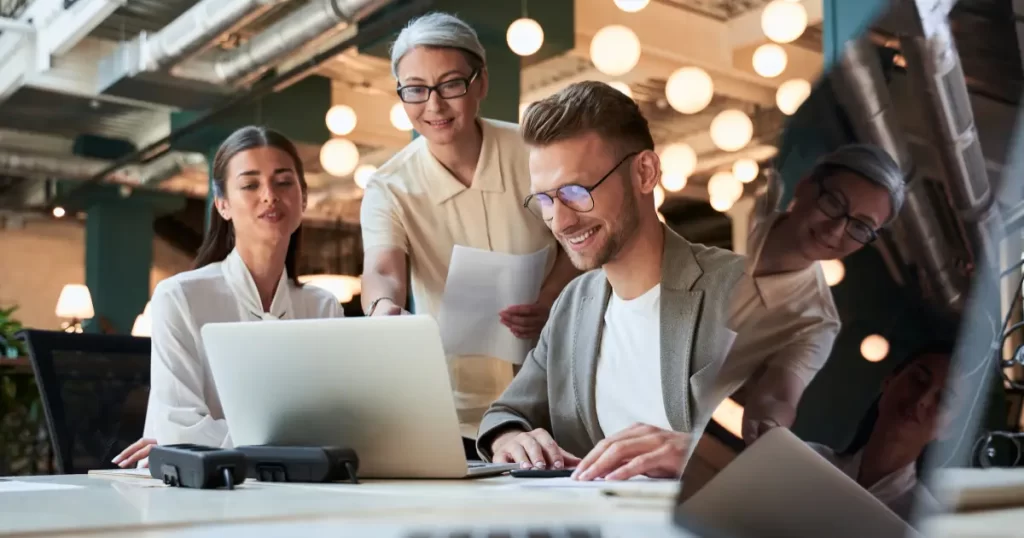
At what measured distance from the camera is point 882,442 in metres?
0.48

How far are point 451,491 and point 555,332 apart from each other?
0.78 m

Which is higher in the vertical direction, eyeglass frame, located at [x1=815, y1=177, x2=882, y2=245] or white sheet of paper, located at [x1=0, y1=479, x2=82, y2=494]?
eyeglass frame, located at [x1=815, y1=177, x2=882, y2=245]

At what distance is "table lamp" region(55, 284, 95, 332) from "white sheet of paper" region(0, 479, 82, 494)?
29.4ft

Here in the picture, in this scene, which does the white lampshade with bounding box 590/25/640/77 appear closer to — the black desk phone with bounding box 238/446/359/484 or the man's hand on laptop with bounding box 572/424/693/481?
the man's hand on laptop with bounding box 572/424/693/481

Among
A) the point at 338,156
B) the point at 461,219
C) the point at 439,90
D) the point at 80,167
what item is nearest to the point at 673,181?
the point at 338,156

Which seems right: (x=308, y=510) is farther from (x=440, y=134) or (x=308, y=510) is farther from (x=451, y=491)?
(x=440, y=134)

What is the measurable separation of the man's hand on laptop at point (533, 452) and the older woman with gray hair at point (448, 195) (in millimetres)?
564

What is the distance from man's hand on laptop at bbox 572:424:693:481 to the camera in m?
1.39

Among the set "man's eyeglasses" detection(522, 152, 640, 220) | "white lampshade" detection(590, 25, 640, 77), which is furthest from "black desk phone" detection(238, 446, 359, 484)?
"white lampshade" detection(590, 25, 640, 77)

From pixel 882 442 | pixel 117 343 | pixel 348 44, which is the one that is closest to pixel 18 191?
pixel 348 44

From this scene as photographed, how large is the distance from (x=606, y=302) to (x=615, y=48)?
300 cm

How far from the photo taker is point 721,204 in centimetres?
592

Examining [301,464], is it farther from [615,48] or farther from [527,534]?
[615,48]

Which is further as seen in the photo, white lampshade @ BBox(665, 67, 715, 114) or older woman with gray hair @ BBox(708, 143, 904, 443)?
white lampshade @ BBox(665, 67, 715, 114)
